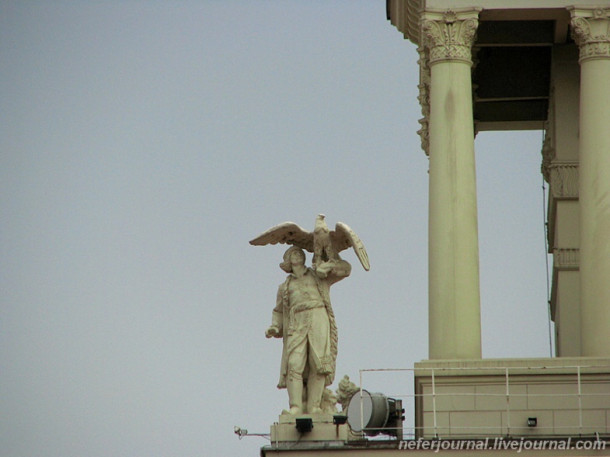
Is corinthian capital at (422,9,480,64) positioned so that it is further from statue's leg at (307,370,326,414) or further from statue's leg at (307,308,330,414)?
statue's leg at (307,370,326,414)

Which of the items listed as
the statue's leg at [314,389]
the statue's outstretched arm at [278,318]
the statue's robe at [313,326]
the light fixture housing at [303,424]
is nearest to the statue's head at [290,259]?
the statue's robe at [313,326]

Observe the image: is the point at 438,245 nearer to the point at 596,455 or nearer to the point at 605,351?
the point at 605,351

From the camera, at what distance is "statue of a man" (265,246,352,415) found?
41.2 metres

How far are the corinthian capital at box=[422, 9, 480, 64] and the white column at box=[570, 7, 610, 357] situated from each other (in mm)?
2143

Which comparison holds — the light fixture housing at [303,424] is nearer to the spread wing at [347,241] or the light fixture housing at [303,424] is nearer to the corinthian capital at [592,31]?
the spread wing at [347,241]

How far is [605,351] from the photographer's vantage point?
44156mm

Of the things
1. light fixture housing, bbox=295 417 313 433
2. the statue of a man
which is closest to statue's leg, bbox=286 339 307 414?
the statue of a man

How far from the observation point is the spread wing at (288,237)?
42250 mm

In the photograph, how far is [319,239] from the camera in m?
42.0

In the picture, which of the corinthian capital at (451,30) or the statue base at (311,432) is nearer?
the statue base at (311,432)

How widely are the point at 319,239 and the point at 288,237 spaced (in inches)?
29.3

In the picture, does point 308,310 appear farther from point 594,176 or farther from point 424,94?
point 424,94

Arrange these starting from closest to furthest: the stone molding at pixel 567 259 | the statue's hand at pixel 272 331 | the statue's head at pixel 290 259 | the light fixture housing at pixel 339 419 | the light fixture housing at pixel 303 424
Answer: the light fixture housing at pixel 339 419 → the light fixture housing at pixel 303 424 → the statue's hand at pixel 272 331 → the statue's head at pixel 290 259 → the stone molding at pixel 567 259

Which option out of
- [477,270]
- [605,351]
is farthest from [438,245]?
[605,351]
